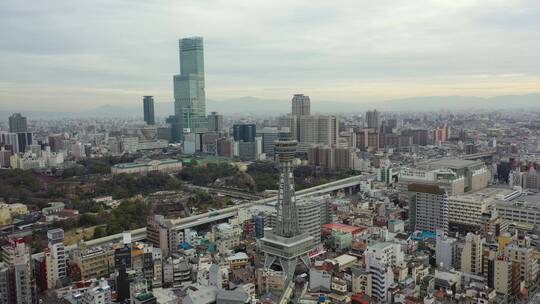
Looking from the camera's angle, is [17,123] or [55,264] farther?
[17,123]

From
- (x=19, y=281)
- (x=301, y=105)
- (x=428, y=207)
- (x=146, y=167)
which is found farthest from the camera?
(x=301, y=105)

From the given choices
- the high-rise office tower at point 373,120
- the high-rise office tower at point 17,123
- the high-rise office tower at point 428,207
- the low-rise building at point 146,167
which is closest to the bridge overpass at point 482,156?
the high-rise office tower at point 373,120

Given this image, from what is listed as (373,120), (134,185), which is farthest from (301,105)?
(134,185)

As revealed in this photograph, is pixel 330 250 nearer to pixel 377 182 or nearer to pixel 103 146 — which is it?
pixel 377 182

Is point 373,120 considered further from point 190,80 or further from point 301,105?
point 190,80

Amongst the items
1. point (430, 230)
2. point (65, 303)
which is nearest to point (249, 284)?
point (65, 303)
